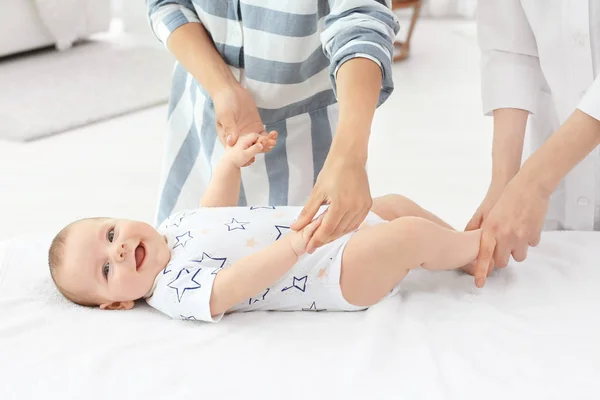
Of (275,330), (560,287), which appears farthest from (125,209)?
(560,287)

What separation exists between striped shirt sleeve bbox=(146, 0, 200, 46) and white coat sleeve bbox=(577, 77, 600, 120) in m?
0.81

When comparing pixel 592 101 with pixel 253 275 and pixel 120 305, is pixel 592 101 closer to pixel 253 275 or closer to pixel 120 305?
pixel 253 275

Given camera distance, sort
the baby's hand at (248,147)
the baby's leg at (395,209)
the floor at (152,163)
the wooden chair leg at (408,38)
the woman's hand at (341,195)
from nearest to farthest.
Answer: the woman's hand at (341,195), the baby's hand at (248,147), the baby's leg at (395,209), the floor at (152,163), the wooden chair leg at (408,38)

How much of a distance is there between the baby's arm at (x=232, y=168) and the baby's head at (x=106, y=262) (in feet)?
0.57

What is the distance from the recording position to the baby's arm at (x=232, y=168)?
1.51 m

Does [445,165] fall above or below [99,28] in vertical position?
below

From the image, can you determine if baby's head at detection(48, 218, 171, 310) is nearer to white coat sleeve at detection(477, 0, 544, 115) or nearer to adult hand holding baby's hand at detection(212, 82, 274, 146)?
adult hand holding baby's hand at detection(212, 82, 274, 146)

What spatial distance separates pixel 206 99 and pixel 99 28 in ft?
11.3

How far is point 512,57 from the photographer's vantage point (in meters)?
1.55

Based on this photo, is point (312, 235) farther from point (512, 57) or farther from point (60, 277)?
point (512, 57)

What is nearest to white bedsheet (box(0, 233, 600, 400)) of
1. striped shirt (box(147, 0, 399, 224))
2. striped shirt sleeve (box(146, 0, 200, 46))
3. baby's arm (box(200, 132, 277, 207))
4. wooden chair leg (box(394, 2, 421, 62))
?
baby's arm (box(200, 132, 277, 207))

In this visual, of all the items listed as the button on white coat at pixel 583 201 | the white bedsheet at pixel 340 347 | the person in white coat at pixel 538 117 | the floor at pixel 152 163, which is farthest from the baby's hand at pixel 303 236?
the floor at pixel 152 163

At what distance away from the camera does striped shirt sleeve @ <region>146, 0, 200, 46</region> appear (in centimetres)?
160

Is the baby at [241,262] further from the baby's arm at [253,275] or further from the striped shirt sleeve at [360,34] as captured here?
the striped shirt sleeve at [360,34]
